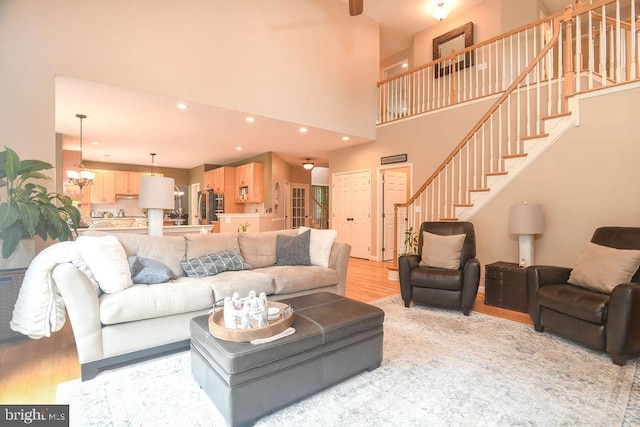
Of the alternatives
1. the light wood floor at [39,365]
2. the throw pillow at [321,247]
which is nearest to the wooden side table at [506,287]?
the light wood floor at [39,365]

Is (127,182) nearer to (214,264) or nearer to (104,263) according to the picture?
(214,264)

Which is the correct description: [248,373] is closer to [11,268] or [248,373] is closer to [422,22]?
[11,268]

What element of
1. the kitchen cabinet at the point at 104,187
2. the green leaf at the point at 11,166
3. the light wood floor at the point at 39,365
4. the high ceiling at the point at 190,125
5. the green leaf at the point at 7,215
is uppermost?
the high ceiling at the point at 190,125

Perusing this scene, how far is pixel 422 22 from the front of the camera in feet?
22.5

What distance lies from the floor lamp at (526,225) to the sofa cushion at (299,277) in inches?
87.6

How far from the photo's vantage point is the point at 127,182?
9.38 meters

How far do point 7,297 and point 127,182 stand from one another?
24.7 feet

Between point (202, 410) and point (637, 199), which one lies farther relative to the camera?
point (637, 199)

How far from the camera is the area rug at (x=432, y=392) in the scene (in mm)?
1691

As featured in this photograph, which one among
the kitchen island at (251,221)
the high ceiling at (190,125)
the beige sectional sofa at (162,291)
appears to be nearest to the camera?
the beige sectional sofa at (162,291)

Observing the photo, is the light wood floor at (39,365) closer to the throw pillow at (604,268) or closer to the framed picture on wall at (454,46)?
the throw pillow at (604,268)

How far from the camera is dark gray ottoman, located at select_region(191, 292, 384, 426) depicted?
1.59 metres

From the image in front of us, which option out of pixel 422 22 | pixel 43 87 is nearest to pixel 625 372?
pixel 43 87

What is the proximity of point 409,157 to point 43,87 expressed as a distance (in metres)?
5.56
